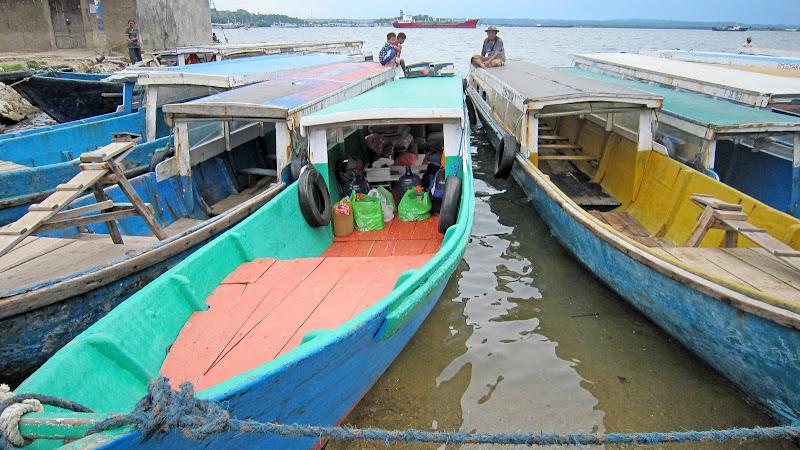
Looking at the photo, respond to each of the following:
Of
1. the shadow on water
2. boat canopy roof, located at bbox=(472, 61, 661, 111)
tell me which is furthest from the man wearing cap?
the shadow on water

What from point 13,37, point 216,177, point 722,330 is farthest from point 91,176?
point 13,37

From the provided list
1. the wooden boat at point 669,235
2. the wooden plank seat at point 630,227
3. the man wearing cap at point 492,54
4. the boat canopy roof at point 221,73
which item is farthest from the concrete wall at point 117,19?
the wooden plank seat at point 630,227

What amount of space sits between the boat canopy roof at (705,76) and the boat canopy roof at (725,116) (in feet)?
0.92

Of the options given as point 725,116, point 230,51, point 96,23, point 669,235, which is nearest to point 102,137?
point 230,51

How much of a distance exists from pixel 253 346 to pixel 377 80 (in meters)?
7.38

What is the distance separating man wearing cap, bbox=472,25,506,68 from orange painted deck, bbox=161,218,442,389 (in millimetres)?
8742

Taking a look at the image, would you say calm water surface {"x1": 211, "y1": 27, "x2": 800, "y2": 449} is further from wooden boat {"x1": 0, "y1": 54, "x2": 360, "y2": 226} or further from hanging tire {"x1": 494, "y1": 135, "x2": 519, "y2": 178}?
wooden boat {"x1": 0, "y1": 54, "x2": 360, "y2": 226}

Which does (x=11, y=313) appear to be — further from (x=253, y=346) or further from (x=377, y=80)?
(x=377, y=80)

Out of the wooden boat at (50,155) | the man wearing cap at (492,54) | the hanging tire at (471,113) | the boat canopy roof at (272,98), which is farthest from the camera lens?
the hanging tire at (471,113)

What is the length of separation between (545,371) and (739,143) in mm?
5290

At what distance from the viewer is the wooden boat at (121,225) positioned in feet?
12.4

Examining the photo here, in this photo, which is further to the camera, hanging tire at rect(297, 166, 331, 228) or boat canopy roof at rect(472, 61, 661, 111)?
boat canopy roof at rect(472, 61, 661, 111)

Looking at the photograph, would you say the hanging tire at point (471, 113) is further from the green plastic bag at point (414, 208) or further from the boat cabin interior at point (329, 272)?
the green plastic bag at point (414, 208)

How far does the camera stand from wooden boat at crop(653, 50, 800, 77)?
10.0 m
